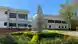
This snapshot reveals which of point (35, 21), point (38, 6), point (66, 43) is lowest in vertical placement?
point (66, 43)

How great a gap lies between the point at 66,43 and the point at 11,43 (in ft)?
7.83

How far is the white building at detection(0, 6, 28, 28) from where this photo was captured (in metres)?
24.8

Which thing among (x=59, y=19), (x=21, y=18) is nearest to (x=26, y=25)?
(x=21, y=18)

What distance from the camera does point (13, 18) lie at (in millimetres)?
26125

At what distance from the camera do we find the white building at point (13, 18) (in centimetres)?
2483

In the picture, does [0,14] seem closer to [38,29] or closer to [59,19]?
[59,19]

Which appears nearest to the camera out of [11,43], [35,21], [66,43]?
[11,43]

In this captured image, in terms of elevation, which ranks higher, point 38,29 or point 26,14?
point 26,14

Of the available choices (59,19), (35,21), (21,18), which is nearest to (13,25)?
(21,18)

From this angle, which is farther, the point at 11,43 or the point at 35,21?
the point at 35,21

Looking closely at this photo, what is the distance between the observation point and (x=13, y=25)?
2569 cm

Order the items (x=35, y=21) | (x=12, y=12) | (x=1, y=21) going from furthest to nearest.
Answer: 1. (x=12, y=12)
2. (x=1, y=21)
3. (x=35, y=21)

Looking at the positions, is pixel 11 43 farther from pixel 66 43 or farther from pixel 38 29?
pixel 38 29

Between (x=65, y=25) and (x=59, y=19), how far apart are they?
155cm
